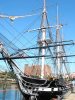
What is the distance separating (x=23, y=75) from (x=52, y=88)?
421 centimetres

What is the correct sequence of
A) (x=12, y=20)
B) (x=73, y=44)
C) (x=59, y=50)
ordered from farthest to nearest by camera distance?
(x=59, y=50), (x=73, y=44), (x=12, y=20)

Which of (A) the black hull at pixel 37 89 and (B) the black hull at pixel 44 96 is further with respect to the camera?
(B) the black hull at pixel 44 96

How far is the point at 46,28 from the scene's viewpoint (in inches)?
2218

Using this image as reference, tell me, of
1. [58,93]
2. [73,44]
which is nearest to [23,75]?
[58,93]

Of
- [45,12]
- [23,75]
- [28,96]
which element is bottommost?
[28,96]

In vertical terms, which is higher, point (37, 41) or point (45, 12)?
point (45, 12)

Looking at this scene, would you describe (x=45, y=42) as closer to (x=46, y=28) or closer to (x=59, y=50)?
(x=46, y=28)

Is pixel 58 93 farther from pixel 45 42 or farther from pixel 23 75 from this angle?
pixel 45 42

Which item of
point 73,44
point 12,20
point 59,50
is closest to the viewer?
point 12,20

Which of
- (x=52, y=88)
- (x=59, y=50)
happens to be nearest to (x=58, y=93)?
(x=52, y=88)

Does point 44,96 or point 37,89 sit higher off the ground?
point 37,89

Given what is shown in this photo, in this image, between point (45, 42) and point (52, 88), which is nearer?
point (52, 88)

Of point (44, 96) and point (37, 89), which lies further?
point (44, 96)

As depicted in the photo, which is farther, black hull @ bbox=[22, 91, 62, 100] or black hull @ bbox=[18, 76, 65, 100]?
black hull @ bbox=[22, 91, 62, 100]
